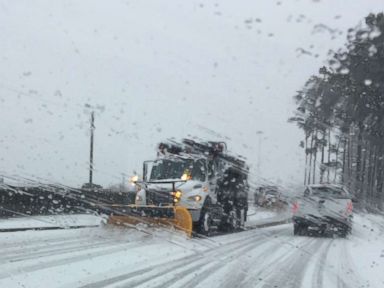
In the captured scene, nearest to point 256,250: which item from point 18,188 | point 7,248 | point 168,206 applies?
point 168,206

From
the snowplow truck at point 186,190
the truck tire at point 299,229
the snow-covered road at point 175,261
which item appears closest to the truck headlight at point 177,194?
the snowplow truck at point 186,190

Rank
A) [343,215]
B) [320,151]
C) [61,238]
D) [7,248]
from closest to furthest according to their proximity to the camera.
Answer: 1. [7,248]
2. [61,238]
3. [343,215]
4. [320,151]

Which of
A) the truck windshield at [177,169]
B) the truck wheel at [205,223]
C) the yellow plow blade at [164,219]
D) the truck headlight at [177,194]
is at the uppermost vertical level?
the truck windshield at [177,169]

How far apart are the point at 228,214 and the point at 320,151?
4097 cm

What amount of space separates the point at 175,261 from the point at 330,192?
901 cm

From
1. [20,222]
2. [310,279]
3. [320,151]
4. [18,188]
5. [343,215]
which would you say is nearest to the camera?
[310,279]

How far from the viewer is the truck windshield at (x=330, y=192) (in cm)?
1898

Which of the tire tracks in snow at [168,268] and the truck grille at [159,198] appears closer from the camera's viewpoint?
the tire tracks in snow at [168,268]

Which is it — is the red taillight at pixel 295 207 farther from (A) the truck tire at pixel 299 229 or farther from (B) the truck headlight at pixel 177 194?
(B) the truck headlight at pixel 177 194

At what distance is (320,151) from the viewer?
2371 inches

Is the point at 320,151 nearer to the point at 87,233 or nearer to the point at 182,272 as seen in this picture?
the point at 87,233

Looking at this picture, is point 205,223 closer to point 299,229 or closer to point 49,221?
point 299,229

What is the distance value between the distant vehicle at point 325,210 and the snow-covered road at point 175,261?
50.1 inches

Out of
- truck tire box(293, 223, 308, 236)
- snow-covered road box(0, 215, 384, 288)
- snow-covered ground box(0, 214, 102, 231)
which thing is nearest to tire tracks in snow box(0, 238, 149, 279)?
snow-covered road box(0, 215, 384, 288)
